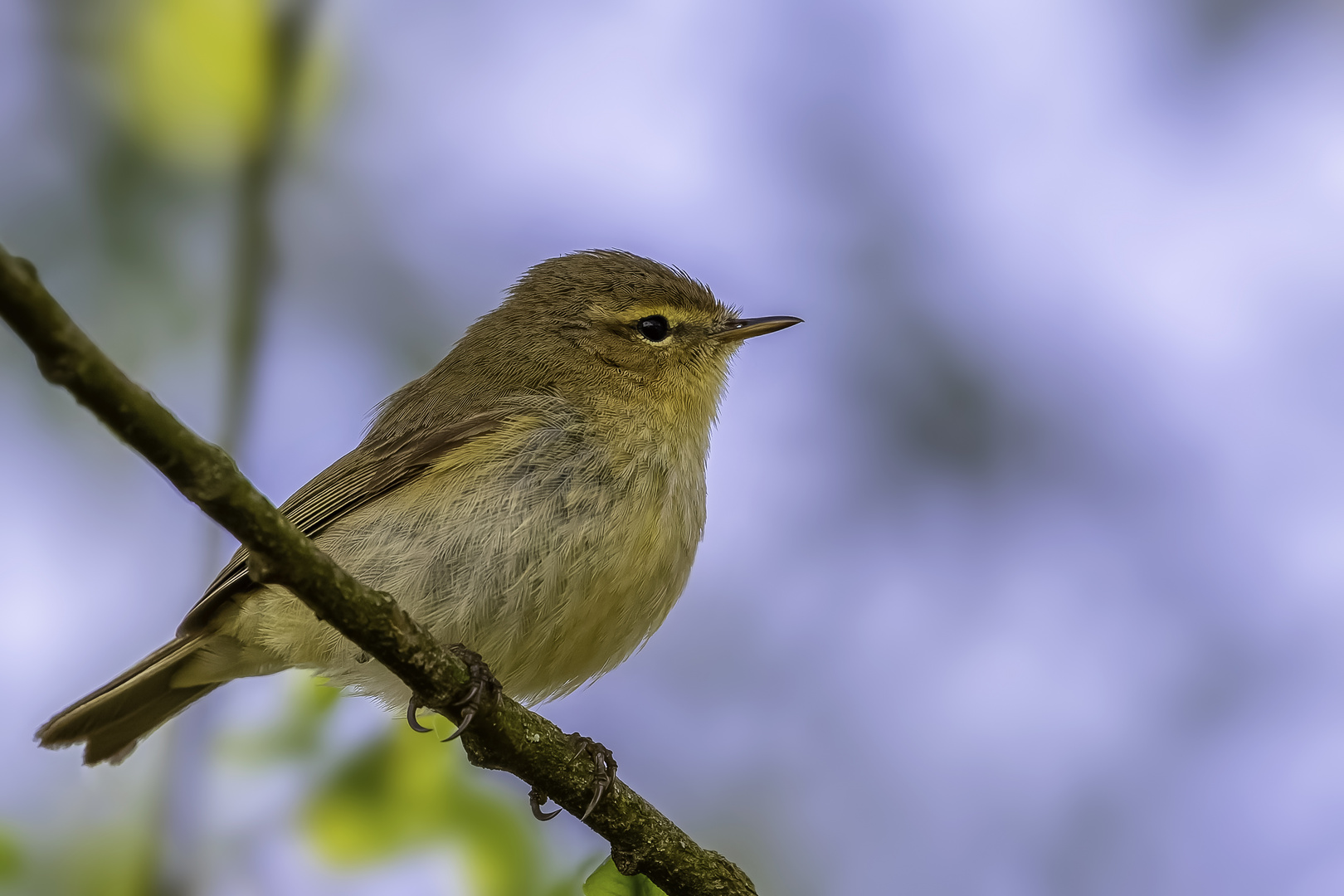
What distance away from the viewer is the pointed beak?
5.32 meters

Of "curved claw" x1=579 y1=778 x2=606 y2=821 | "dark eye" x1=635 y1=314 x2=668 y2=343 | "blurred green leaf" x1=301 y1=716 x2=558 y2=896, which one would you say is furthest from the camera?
"dark eye" x1=635 y1=314 x2=668 y2=343

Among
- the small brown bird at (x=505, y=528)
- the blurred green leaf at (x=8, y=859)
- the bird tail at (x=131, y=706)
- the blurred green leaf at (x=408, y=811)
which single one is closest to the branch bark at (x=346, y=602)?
the blurred green leaf at (x=408, y=811)

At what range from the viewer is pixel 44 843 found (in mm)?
3535

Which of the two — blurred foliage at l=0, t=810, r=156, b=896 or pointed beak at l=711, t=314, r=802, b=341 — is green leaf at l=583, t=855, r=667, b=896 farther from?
pointed beak at l=711, t=314, r=802, b=341

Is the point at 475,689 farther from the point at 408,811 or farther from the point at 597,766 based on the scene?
the point at 408,811

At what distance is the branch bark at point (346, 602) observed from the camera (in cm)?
195

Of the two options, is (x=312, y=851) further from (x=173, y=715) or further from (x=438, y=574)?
(x=173, y=715)

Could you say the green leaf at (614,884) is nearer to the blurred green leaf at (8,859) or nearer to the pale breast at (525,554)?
the pale breast at (525,554)

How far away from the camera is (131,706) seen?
180 inches

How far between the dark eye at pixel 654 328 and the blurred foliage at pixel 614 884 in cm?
266

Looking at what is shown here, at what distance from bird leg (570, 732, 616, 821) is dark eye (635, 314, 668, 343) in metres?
2.19

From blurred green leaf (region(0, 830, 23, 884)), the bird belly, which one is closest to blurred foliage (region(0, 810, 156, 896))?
blurred green leaf (region(0, 830, 23, 884))

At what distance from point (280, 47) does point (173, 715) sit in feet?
8.60

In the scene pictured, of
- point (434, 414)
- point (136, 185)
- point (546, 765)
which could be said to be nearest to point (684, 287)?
point (434, 414)
